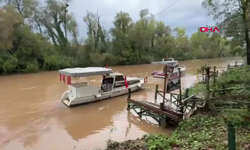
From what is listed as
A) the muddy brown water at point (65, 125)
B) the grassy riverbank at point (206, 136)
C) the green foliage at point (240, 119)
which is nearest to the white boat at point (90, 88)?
the muddy brown water at point (65, 125)

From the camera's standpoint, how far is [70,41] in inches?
1465

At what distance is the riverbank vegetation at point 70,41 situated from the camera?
2575cm

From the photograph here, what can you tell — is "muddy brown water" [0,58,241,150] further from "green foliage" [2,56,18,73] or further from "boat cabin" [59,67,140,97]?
"green foliage" [2,56,18,73]

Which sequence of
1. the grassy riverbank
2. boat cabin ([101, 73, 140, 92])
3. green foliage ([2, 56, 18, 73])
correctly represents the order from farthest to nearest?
green foliage ([2, 56, 18, 73])
boat cabin ([101, 73, 140, 92])
the grassy riverbank

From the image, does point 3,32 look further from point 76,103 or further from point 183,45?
point 183,45

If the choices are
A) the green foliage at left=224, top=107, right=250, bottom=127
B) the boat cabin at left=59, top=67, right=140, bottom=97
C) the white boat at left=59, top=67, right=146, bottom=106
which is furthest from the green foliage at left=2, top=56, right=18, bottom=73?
the green foliage at left=224, top=107, right=250, bottom=127

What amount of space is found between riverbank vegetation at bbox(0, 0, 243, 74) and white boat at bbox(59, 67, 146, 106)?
15.2 metres

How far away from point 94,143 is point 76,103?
→ 419 centimetres

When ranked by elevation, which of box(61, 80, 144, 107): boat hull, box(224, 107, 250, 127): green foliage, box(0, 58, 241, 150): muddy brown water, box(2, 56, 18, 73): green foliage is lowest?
box(0, 58, 241, 150): muddy brown water

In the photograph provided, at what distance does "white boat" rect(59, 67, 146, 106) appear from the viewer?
9.98m

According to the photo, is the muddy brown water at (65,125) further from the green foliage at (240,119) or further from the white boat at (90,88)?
the green foliage at (240,119)

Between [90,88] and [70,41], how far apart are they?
29.0 metres

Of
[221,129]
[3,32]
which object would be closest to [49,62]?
[3,32]

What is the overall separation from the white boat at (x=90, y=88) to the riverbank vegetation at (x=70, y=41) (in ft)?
49.9
